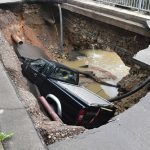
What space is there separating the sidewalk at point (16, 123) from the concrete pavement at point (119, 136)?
0.28 meters

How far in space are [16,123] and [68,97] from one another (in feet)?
9.96

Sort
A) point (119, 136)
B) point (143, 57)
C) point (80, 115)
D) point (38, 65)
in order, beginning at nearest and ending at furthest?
1. point (119, 136)
2. point (80, 115)
3. point (143, 57)
4. point (38, 65)

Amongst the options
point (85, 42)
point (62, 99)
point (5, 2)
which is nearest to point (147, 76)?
point (62, 99)

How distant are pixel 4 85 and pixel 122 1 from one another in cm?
826

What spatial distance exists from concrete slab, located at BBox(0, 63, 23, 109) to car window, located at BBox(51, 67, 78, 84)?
2501 millimetres

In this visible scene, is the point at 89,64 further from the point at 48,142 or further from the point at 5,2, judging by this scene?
the point at 48,142

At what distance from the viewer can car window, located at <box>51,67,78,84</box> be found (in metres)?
8.86

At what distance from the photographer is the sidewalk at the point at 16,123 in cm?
439

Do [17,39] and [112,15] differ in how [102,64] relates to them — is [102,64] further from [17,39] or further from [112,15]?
[17,39]

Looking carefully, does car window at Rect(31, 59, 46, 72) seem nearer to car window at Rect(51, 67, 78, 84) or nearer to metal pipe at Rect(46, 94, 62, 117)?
car window at Rect(51, 67, 78, 84)

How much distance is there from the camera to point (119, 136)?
16.3ft

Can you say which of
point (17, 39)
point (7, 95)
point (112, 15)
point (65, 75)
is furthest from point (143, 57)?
point (17, 39)

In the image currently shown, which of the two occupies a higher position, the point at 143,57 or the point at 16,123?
the point at 16,123

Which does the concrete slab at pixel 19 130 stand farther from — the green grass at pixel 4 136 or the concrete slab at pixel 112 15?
the concrete slab at pixel 112 15
